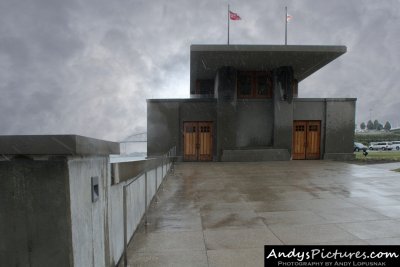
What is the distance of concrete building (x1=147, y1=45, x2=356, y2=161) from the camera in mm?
18422

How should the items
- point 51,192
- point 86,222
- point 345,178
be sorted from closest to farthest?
1. point 51,192
2. point 86,222
3. point 345,178

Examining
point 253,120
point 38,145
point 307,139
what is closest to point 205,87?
point 253,120

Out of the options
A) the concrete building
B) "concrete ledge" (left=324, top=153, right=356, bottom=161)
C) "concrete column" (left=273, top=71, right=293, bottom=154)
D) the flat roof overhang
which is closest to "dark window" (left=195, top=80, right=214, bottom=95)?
the concrete building

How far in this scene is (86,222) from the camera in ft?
7.72

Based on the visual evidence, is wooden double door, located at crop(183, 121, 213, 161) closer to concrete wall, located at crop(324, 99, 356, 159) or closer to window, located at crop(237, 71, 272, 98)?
window, located at crop(237, 71, 272, 98)

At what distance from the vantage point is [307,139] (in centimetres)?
1930

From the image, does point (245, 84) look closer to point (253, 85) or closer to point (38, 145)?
point (253, 85)

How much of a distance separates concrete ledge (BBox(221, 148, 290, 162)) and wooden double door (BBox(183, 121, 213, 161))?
1558 millimetres

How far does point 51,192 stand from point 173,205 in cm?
470

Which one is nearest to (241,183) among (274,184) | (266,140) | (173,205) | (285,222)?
(274,184)

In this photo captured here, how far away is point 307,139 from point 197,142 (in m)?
8.20

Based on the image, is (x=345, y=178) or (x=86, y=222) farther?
(x=345, y=178)

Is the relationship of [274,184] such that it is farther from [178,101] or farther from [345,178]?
[178,101]

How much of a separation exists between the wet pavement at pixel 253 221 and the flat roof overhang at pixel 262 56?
9824mm
